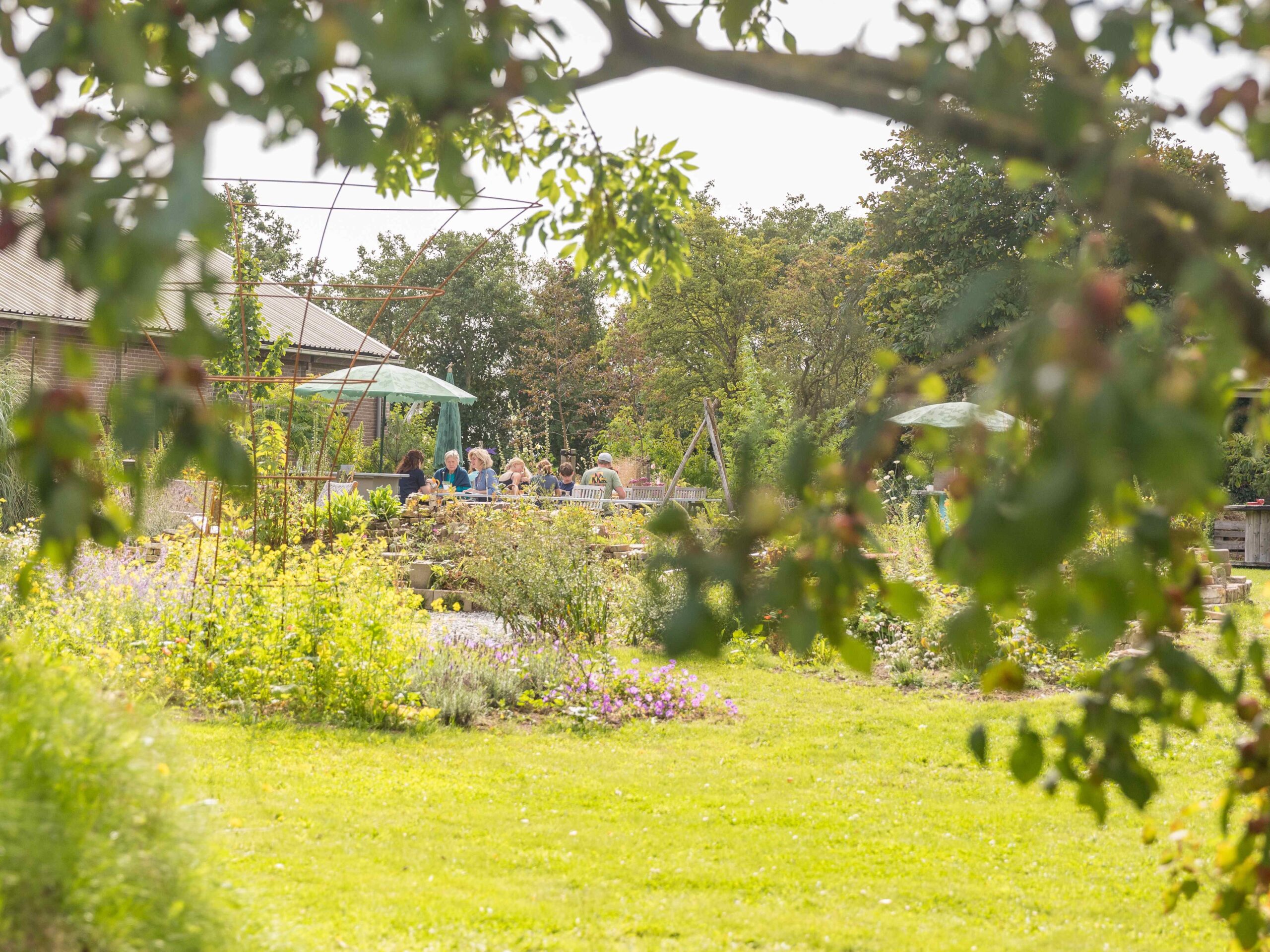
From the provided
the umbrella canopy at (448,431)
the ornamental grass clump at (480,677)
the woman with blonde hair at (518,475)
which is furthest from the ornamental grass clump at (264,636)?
the umbrella canopy at (448,431)

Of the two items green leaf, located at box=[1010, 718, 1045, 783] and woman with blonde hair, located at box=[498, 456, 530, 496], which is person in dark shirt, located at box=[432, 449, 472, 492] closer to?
woman with blonde hair, located at box=[498, 456, 530, 496]

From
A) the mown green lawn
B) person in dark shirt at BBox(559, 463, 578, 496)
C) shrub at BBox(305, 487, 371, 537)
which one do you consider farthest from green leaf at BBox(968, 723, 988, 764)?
person in dark shirt at BBox(559, 463, 578, 496)

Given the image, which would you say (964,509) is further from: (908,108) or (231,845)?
(231,845)

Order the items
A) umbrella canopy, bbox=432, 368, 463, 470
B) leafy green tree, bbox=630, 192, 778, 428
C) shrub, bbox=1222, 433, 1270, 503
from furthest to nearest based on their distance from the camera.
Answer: leafy green tree, bbox=630, 192, 778, 428, umbrella canopy, bbox=432, 368, 463, 470, shrub, bbox=1222, 433, 1270, 503

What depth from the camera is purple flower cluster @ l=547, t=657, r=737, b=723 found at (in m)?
6.29

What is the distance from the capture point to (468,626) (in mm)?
8742

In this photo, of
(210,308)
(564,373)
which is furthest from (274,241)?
(210,308)

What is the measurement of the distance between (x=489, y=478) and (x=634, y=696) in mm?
6620

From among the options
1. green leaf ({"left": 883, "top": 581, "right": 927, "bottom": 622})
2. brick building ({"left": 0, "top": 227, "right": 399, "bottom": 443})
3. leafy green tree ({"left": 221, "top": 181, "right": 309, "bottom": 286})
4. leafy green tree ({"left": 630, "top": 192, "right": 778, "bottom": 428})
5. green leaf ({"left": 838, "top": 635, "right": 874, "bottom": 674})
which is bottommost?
green leaf ({"left": 838, "top": 635, "right": 874, "bottom": 674})

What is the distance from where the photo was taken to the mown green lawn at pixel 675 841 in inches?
140

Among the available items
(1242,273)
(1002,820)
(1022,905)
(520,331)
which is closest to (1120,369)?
(1242,273)

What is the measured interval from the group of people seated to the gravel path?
146 cm

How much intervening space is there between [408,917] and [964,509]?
2.67 m

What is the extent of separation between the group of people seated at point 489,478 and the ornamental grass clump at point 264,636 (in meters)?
4.18
